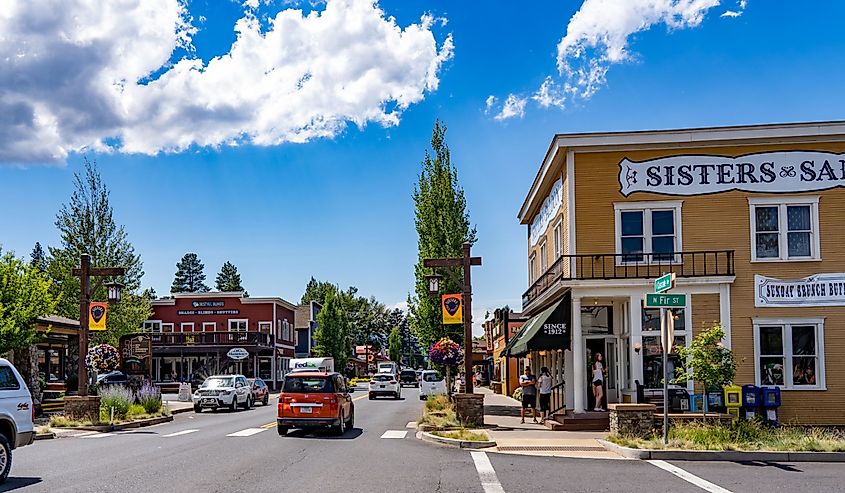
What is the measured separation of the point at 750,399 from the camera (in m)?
21.4

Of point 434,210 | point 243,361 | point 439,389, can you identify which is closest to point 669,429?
point 434,210

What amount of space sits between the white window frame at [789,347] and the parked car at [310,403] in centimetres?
1162

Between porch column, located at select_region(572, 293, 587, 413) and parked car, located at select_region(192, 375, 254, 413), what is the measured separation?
58.6 feet

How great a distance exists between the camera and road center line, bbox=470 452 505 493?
12.7 meters

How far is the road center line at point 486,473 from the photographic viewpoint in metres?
12.7

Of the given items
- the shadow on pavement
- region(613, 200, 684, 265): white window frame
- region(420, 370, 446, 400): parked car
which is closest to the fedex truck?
region(420, 370, 446, 400): parked car

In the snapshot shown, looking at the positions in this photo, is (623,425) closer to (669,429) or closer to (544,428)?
(669,429)

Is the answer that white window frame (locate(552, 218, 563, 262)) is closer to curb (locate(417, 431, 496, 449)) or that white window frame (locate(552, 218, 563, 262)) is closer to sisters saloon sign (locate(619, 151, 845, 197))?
sisters saloon sign (locate(619, 151, 845, 197))

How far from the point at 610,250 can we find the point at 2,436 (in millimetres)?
16524

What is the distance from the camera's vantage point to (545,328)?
23.7 meters

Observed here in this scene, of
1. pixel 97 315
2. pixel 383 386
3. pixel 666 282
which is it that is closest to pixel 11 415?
pixel 666 282

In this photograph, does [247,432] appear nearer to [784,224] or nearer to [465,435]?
[465,435]

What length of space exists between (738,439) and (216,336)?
49.1 meters

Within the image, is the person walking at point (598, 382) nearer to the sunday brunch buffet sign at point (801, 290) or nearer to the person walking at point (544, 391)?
the person walking at point (544, 391)
